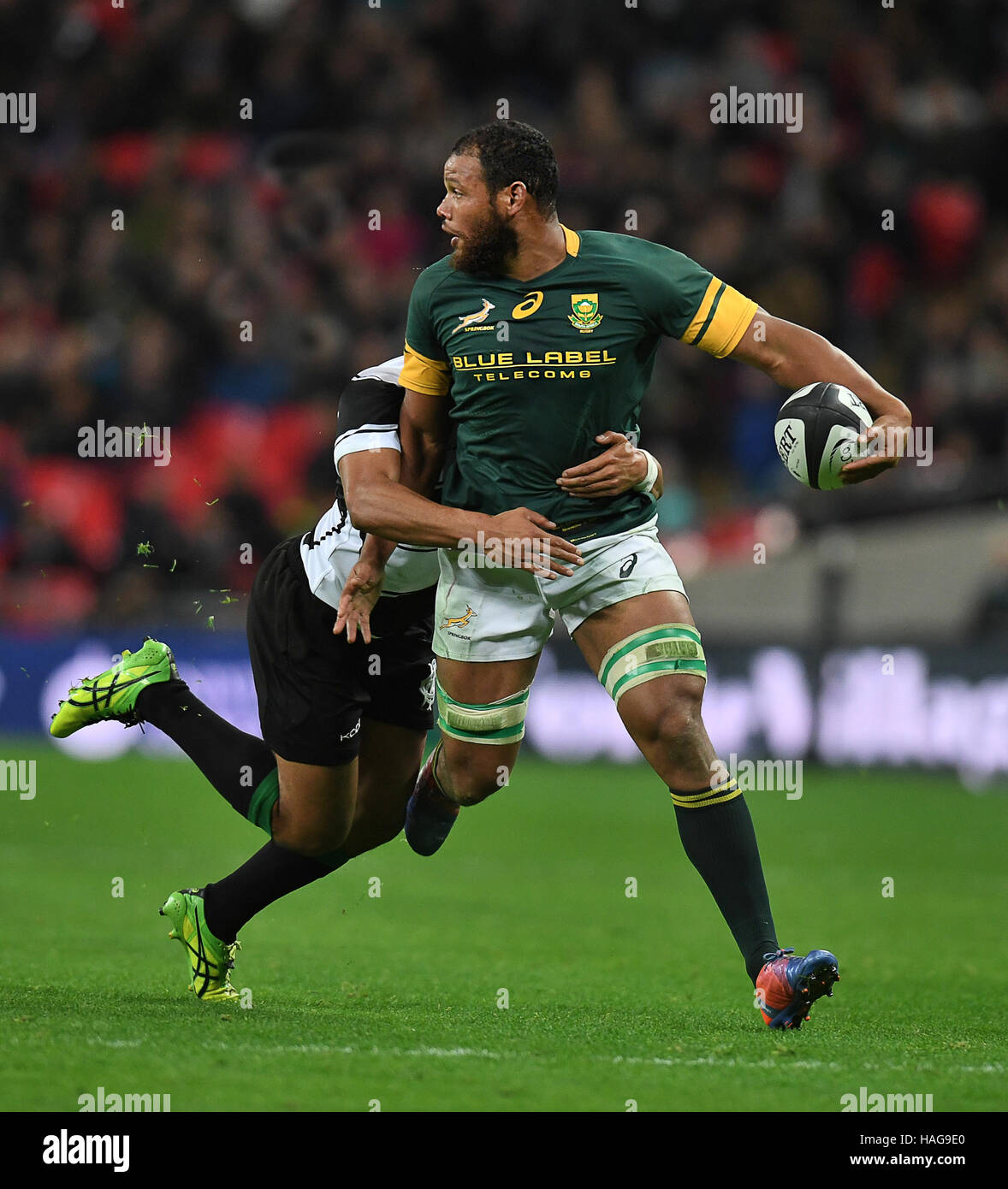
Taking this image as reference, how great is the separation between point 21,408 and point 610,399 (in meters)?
11.7

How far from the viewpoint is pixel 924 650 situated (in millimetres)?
12320

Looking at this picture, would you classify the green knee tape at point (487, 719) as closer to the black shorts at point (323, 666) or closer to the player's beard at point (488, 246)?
the black shorts at point (323, 666)

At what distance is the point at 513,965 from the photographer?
6.19 m

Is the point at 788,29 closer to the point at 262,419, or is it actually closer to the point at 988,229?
the point at 988,229

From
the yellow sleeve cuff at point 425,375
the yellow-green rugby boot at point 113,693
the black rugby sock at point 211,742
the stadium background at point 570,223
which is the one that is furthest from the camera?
the stadium background at point 570,223

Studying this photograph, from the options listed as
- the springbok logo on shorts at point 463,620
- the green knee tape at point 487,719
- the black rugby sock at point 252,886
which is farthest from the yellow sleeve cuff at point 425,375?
the black rugby sock at point 252,886

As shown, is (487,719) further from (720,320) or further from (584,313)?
(720,320)

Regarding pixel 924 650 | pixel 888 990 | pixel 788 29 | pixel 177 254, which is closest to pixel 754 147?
pixel 788 29

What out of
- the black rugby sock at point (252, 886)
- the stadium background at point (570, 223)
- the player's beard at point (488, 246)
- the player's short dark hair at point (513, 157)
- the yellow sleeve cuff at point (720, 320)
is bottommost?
the black rugby sock at point (252, 886)

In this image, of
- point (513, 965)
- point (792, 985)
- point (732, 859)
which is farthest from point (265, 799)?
point (792, 985)

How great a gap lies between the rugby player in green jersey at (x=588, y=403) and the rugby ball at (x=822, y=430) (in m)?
0.06

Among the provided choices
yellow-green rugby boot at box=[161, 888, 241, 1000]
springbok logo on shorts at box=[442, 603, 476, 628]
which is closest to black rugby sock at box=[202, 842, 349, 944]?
yellow-green rugby boot at box=[161, 888, 241, 1000]

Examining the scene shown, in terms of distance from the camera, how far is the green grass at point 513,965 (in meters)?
4.17

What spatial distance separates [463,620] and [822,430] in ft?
4.19
